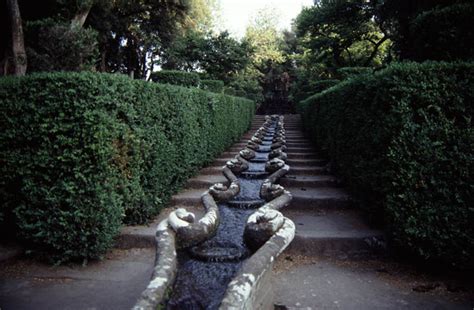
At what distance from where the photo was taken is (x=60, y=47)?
10.4m

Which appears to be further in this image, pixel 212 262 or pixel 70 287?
pixel 212 262

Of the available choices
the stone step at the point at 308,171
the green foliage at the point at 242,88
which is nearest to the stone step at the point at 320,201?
the stone step at the point at 308,171

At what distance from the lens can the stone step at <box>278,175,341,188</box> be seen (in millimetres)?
6738

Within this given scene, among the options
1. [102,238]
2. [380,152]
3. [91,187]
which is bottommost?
[102,238]

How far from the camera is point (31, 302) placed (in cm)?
307

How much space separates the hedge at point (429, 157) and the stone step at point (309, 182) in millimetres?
2654

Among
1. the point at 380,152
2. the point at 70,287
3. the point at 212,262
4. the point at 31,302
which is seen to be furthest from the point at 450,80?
the point at 31,302

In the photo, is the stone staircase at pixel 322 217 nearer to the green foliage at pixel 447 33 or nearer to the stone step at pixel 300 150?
the stone step at pixel 300 150

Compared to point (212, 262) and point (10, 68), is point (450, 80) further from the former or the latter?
point (10, 68)

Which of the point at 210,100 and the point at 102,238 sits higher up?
the point at 210,100

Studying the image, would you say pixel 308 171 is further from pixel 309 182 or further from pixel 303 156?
pixel 303 156

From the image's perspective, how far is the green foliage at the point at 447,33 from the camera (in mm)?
4637

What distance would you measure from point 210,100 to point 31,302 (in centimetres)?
620

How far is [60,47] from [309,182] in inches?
358
